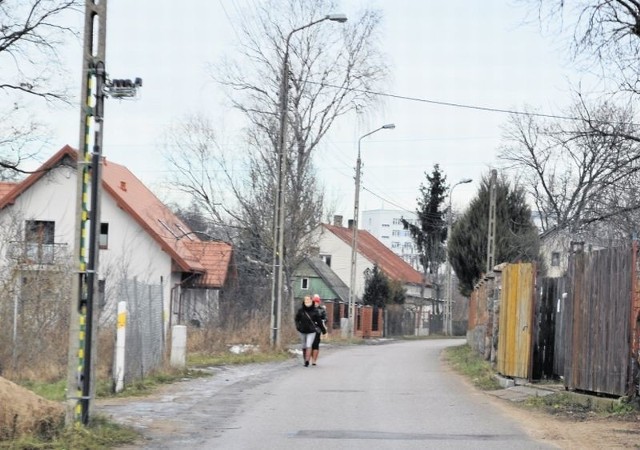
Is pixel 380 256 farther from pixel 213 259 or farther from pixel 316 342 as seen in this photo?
pixel 316 342

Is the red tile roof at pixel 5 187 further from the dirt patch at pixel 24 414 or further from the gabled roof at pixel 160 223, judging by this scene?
the dirt patch at pixel 24 414

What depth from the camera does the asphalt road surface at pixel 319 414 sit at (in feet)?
35.0

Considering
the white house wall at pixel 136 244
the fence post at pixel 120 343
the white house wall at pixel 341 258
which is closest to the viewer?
the fence post at pixel 120 343

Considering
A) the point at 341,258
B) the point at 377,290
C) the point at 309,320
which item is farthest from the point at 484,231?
the point at 341,258

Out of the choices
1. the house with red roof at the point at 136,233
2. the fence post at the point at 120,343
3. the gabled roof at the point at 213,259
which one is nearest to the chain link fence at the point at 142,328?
the fence post at the point at 120,343

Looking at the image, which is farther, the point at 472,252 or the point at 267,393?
the point at 472,252

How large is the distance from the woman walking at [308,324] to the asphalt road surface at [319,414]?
9.78 ft

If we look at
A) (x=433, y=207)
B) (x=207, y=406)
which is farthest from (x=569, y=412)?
(x=433, y=207)

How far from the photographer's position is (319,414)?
13195 millimetres

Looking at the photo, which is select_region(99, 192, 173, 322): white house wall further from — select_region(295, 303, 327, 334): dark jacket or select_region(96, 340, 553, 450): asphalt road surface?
select_region(96, 340, 553, 450): asphalt road surface

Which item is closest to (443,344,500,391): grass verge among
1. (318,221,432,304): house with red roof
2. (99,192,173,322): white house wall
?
(99,192,173,322): white house wall

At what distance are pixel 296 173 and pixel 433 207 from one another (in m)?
30.5

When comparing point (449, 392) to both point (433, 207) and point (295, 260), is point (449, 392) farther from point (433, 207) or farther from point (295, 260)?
point (433, 207)

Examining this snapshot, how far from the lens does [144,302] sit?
17406 millimetres
